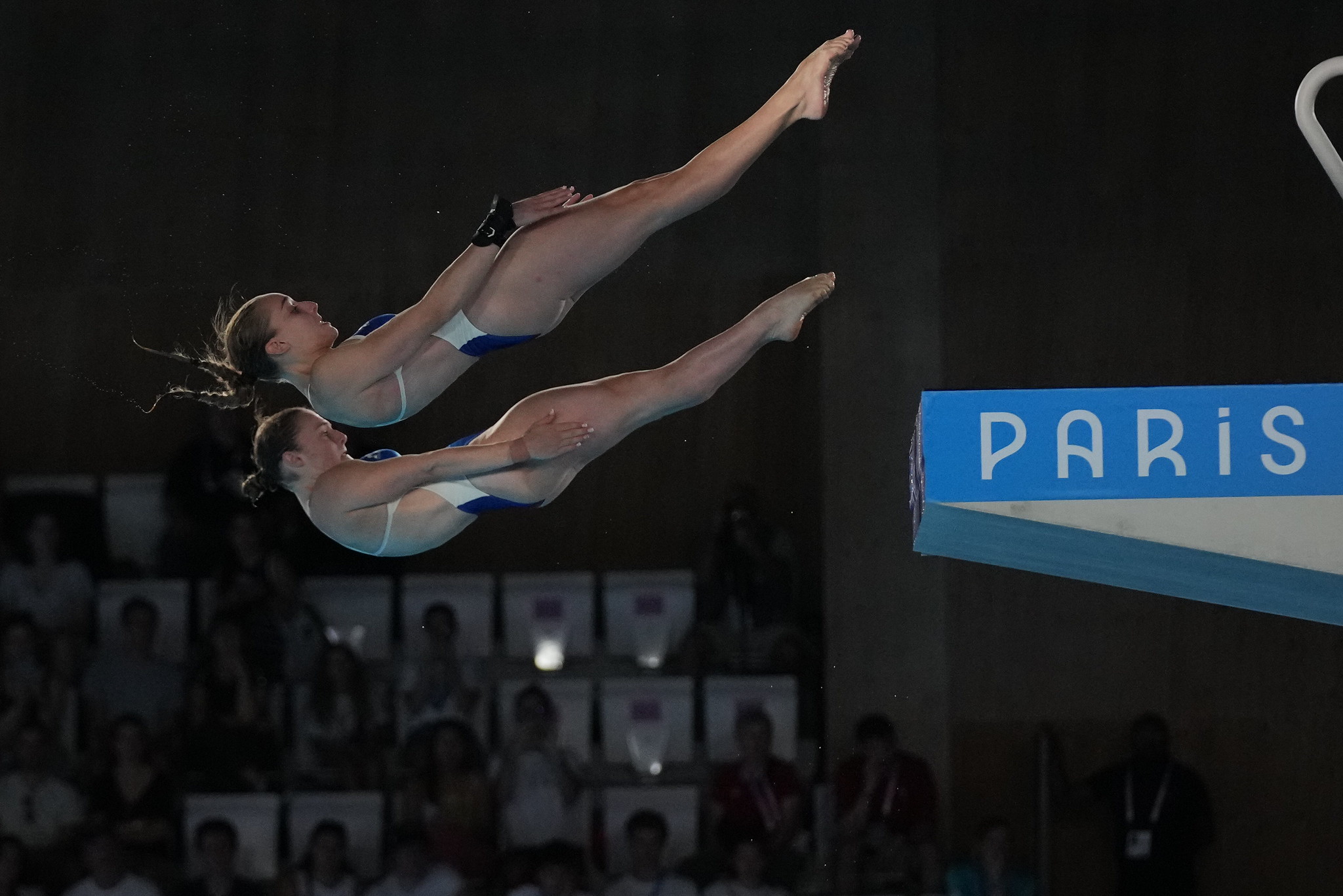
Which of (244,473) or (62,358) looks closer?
(244,473)

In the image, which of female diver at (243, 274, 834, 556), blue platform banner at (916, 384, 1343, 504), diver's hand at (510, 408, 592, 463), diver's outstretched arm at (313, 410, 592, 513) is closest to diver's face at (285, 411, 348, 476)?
female diver at (243, 274, 834, 556)

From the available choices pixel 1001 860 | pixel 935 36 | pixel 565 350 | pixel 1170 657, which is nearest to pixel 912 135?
pixel 935 36

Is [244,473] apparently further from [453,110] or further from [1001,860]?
[1001,860]

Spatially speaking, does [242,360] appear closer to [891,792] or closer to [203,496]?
[203,496]

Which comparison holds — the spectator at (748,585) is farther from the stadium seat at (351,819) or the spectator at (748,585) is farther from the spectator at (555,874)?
the stadium seat at (351,819)

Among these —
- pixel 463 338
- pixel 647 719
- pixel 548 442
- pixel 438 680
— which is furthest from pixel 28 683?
pixel 548 442

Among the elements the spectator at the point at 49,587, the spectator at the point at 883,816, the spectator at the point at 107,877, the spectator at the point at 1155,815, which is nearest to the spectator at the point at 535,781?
the spectator at the point at 883,816

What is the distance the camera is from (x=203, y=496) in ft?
20.4

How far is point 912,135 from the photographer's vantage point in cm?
657

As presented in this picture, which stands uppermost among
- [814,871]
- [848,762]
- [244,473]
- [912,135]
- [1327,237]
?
[912,135]

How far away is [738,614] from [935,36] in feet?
8.48

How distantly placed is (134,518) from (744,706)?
2.56 metres

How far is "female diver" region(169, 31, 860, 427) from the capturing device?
3129 millimetres

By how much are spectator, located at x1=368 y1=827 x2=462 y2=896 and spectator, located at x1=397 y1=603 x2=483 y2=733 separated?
1.66ft
